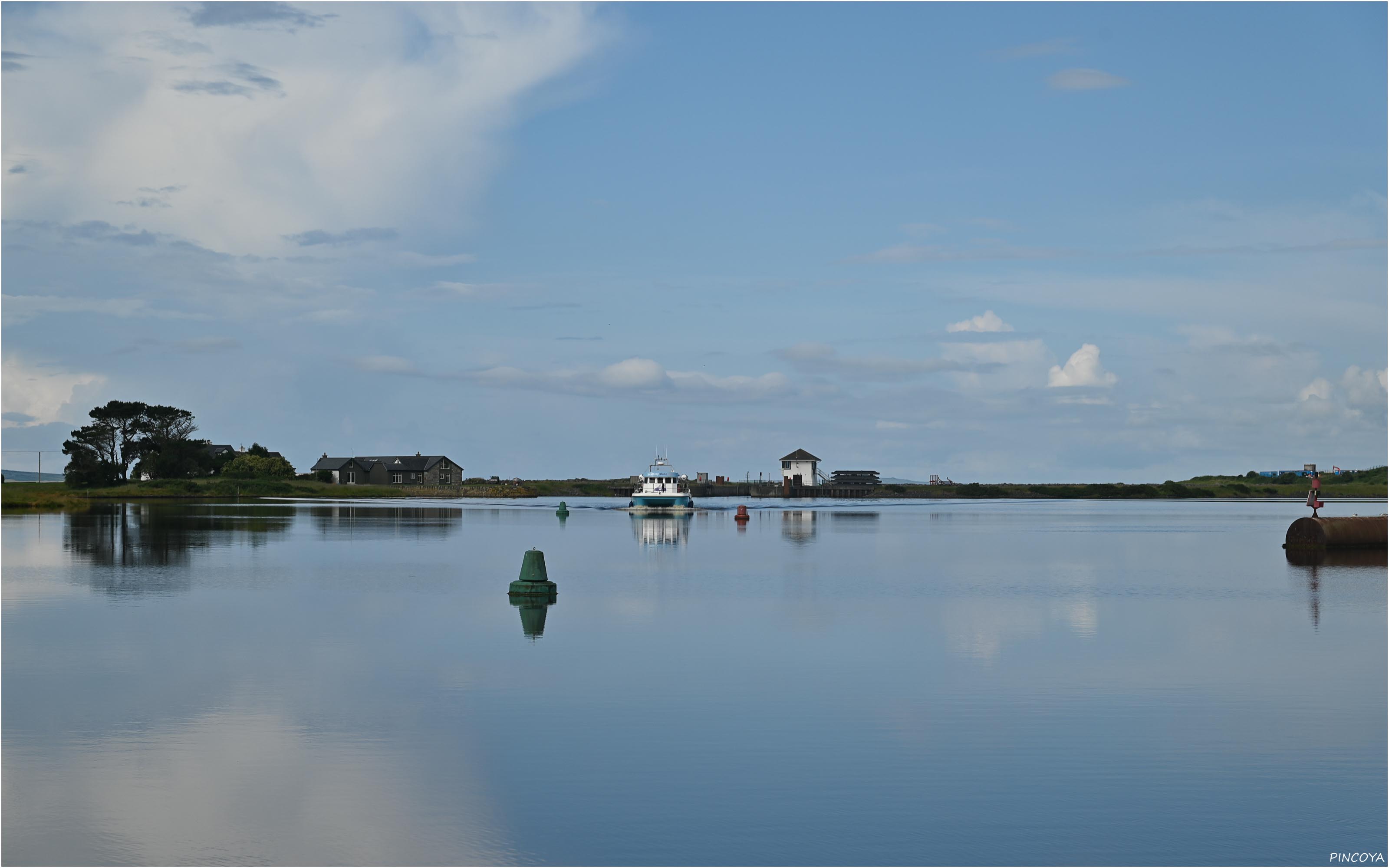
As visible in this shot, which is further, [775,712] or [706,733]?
[775,712]

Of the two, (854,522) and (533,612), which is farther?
(854,522)

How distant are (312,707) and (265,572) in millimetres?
22087

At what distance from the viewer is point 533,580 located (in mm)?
29859

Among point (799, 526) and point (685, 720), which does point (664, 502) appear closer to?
point (799, 526)

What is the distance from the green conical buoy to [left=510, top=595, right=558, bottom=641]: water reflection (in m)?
0.14

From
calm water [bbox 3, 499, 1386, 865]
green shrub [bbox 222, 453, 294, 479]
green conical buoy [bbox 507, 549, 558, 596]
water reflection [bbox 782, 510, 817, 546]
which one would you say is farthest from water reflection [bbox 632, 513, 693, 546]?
green shrub [bbox 222, 453, 294, 479]

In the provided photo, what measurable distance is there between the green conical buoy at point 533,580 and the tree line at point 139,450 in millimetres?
102043

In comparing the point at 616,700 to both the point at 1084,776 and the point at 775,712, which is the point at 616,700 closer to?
the point at 775,712

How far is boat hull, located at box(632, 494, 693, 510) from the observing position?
315ft

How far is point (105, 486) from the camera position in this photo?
11850 cm

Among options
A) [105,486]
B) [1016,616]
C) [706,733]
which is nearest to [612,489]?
[105,486]

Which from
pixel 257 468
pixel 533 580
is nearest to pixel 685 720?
pixel 533 580

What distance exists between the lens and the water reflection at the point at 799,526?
2470 inches

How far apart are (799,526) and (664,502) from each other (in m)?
19.0
